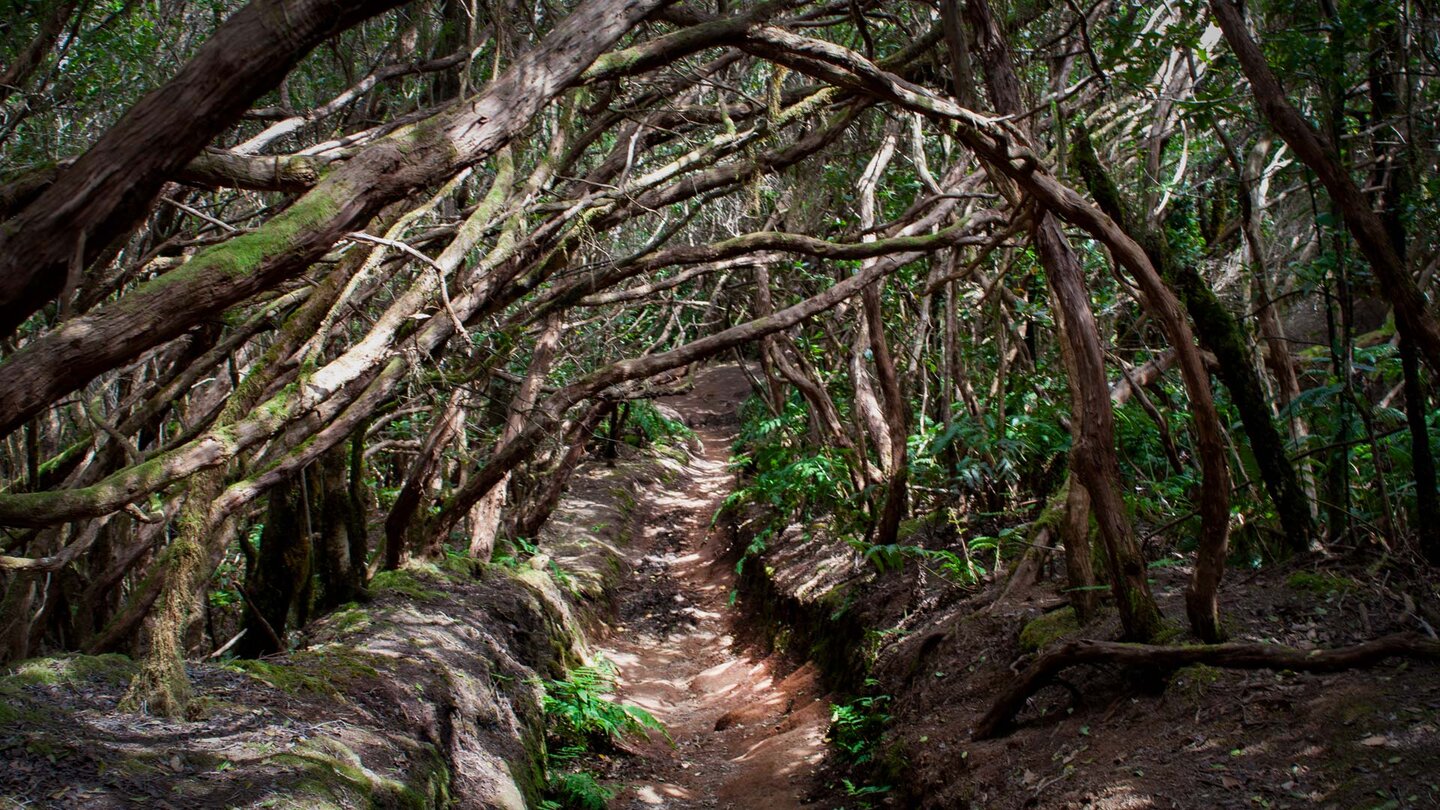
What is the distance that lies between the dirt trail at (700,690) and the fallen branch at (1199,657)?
209 centimetres

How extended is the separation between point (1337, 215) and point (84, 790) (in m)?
6.04

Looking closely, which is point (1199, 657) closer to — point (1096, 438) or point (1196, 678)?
point (1196, 678)

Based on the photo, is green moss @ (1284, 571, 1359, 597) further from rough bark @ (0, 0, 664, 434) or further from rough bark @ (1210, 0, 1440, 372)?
rough bark @ (0, 0, 664, 434)

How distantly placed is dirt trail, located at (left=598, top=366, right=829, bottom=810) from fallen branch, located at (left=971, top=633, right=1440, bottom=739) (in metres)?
2.09

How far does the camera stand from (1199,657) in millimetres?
4270

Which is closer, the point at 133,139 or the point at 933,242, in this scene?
the point at 133,139

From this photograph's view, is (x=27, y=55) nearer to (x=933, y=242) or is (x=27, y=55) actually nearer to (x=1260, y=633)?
(x=933, y=242)

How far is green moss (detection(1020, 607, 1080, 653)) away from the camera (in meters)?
5.55

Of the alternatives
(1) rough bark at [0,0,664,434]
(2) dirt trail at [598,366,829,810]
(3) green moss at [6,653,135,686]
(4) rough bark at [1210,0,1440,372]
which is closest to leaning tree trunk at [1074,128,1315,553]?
(4) rough bark at [1210,0,1440,372]

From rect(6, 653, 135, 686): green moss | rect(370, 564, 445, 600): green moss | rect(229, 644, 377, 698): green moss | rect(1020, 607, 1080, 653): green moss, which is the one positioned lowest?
rect(1020, 607, 1080, 653): green moss

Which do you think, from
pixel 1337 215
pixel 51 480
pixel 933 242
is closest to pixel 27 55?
pixel 51 480

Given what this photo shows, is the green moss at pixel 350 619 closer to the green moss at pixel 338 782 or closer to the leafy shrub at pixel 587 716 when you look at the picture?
the leafy shrub at pixel 587 716

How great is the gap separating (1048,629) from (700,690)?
475cm

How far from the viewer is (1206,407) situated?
4.24 metres
